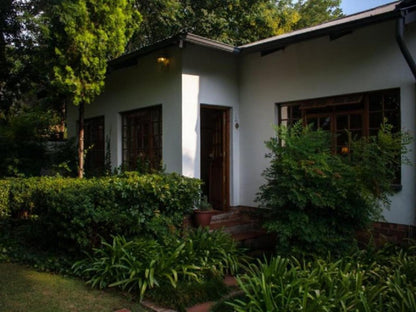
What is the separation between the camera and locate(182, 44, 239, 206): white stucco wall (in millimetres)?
6918

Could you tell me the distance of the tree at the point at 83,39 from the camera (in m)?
6.66

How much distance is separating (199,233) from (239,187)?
2.38 m

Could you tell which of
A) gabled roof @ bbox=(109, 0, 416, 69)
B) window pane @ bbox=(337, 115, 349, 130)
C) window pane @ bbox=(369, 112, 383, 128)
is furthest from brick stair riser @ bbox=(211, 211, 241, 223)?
gabled roof @ bbox=(109, 0, 416, 69)

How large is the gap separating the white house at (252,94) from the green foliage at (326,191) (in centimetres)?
105

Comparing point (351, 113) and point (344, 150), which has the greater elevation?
point (351, 113)

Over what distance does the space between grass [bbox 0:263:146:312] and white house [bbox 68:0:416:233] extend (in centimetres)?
301

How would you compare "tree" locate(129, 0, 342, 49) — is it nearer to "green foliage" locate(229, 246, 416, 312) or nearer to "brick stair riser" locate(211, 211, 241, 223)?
"brick stair riser" locate(211, 211, 241, 223)

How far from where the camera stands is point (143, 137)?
326 inches

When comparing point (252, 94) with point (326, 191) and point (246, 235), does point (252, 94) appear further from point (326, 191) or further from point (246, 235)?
point (326, 191)

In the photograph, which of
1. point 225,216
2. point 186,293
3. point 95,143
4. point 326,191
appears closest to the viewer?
point 186,293

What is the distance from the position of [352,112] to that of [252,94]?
2.10 m

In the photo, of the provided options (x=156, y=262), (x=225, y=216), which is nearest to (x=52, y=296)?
(x=156, y=262)

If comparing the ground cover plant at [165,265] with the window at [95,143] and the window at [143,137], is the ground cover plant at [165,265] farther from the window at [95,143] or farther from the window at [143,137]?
the window at [95,143]

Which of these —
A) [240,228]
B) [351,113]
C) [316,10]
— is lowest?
[240,228]
